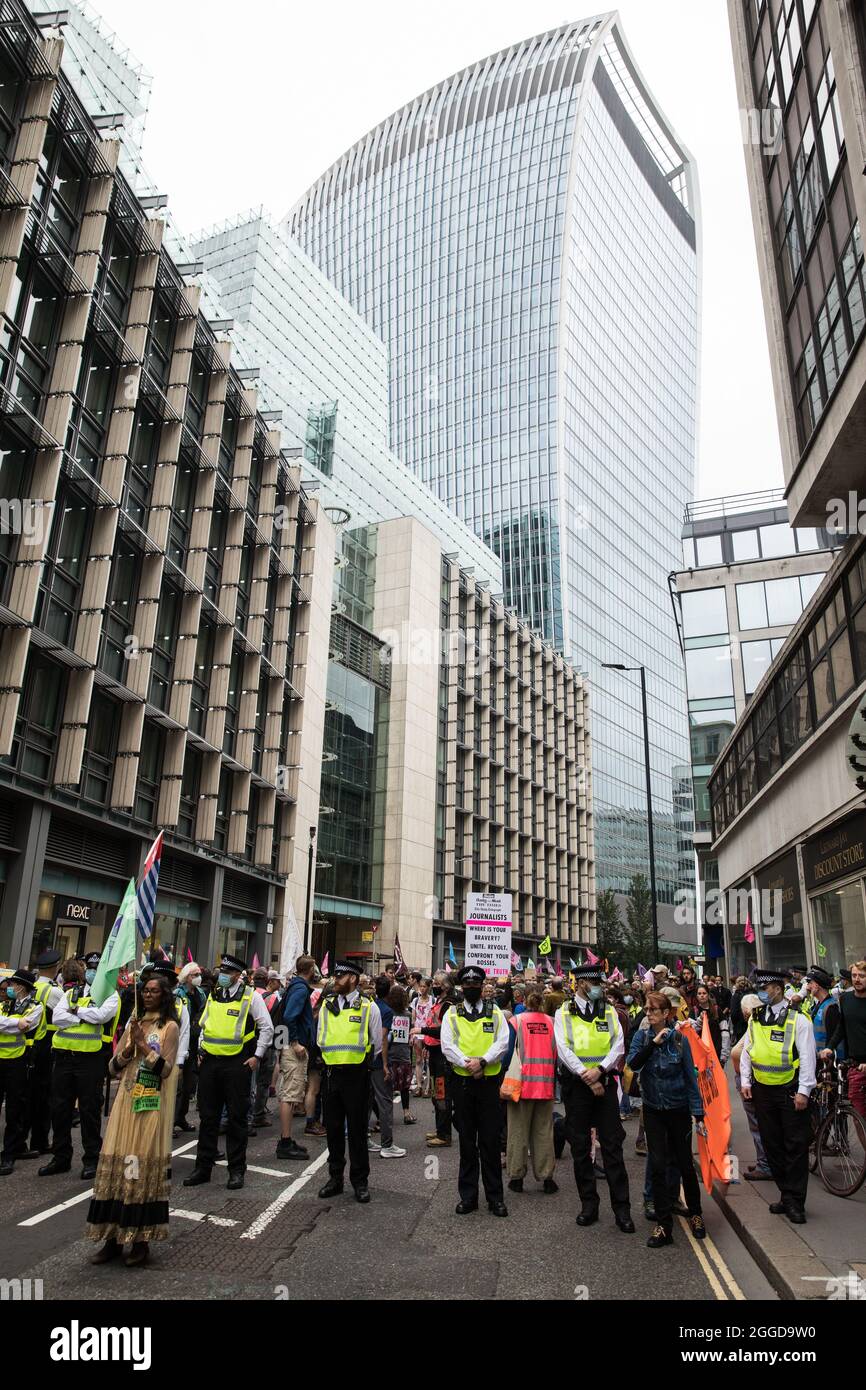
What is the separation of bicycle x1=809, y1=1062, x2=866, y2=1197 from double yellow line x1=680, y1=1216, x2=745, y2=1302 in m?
2.34

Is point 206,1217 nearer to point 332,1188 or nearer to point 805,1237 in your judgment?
point 332,1188

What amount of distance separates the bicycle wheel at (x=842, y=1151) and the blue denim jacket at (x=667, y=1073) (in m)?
2.33

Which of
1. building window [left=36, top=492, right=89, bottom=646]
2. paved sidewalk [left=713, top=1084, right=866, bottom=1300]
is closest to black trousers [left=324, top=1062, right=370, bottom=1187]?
paved sidewalk [left=713, top=1084, right=866, bottom=1300]

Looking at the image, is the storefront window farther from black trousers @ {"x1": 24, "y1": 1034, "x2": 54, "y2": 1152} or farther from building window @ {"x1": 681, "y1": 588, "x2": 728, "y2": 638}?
building window @ {"x1": 681, "y1": 588, "x2": 728, "y2": 638}

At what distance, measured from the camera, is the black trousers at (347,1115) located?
869 centimetres

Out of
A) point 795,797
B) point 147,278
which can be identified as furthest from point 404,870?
point 147,278

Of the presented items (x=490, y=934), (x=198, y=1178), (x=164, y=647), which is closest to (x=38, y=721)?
(x=164, y=647)

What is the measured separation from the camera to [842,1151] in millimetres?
9383

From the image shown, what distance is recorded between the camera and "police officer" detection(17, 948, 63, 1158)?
1061cm

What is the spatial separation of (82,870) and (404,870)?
2576 cm

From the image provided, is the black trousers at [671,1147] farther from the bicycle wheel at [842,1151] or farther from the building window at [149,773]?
the building window at [149,773]

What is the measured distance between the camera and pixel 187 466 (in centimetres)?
3192

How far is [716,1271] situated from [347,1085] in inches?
144

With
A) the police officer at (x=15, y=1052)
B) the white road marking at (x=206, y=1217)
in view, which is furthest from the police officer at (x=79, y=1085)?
the white road marking at (x=206, y=1217)
